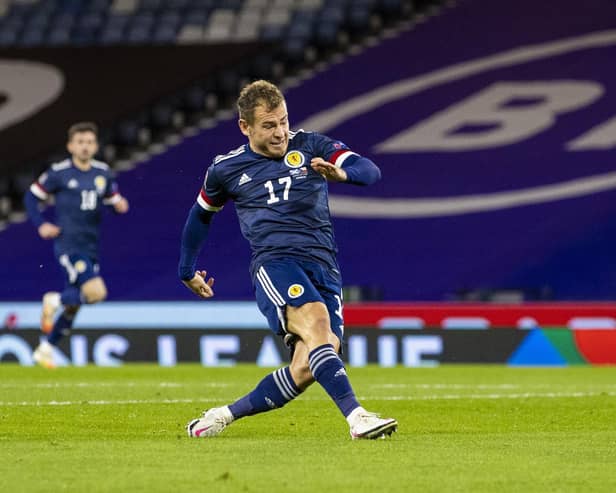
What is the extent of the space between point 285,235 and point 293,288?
35cm

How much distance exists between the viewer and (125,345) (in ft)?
59.0

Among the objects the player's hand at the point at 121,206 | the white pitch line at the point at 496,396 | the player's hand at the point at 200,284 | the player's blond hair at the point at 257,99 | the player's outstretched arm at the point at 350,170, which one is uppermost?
the player's blond hair at the point at 257,99

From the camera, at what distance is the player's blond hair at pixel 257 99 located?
770 cm

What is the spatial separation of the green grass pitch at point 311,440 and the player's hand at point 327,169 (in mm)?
1269

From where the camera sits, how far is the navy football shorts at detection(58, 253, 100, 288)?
1584 cm

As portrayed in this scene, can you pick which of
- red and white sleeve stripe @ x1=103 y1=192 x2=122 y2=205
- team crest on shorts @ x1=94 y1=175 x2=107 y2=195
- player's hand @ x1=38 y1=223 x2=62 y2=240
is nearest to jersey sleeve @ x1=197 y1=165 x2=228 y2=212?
player's hand @ x1=38 y1=223 x2=62 y2=240

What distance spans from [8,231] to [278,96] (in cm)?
1537

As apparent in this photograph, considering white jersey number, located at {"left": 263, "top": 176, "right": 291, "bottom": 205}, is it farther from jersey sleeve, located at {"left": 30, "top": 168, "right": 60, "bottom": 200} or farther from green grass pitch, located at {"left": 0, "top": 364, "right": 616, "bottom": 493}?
jersey sleeve, located at {"left": 30, "top": 168, "right": 60, "bottom": 200}

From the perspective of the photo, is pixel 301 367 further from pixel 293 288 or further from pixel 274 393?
pixel 293 288

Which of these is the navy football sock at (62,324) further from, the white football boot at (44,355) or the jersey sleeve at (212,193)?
the jersey sleeve at (212,193)

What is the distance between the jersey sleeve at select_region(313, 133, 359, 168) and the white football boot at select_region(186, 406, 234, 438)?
1.41m

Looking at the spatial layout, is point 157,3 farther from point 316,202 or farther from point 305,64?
point 316,202

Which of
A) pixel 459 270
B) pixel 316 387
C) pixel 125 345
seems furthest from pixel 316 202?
pixel 459 270

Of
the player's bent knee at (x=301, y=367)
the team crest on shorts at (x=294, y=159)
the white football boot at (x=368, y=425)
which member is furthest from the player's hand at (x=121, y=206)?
the white football boot at (x=368, y=425)
